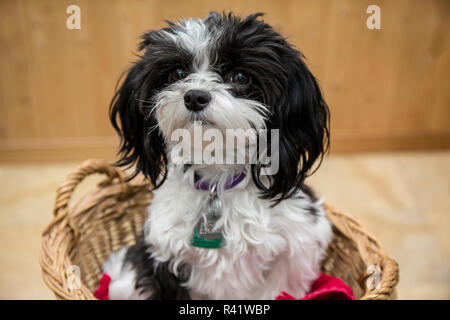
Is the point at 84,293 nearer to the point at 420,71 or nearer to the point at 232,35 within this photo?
the point at 232,35

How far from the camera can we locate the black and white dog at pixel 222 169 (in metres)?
1.16

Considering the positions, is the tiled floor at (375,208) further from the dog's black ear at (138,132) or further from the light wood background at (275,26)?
the dog's black ear at (138,132)

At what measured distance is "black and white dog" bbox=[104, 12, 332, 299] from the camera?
Answer: 45.5 inches

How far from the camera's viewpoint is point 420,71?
9.00ft

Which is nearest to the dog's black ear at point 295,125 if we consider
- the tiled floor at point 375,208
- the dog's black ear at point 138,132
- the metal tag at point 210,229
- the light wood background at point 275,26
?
the metal tag at point 210,229

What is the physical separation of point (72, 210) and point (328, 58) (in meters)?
1.64

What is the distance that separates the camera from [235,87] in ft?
3.84

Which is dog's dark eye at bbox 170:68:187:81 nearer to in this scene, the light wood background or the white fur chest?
the white fur chest

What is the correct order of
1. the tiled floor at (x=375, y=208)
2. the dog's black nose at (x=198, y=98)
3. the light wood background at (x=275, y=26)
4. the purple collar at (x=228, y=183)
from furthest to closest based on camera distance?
the light wood background at (x=275, y=26) → the tiled floor at (x=375, y=208) → the purple collar at (x=228, y=183) → the dog's black nose at (x=198, y=98)

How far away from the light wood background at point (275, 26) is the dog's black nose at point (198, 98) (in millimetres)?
1503

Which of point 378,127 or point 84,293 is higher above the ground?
point 378,127

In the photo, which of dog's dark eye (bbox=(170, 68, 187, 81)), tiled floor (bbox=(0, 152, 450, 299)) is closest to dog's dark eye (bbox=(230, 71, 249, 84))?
dog's dark eye (bbox=(170, 68, 187, 81))

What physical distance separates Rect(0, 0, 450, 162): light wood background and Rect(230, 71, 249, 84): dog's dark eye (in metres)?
1.42
